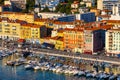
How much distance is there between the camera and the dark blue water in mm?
18844

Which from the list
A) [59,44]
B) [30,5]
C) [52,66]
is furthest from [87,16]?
[52,66]

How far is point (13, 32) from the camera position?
26484mm

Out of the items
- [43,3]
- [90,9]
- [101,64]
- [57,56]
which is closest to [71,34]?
[57,56]

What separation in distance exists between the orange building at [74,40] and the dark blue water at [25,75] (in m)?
3.45

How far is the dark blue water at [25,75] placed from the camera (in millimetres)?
18844

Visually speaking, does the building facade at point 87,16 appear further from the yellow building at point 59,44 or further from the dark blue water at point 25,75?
the dark blue water at point 25,75

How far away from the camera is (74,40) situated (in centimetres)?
2289

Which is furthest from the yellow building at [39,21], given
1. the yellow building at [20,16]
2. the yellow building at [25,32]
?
the yellow building at [25,32]

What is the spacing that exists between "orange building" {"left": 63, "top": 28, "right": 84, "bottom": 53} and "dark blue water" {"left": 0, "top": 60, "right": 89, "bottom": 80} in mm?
3449

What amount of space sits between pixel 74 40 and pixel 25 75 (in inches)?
181

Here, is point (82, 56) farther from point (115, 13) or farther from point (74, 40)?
point (115, 13)

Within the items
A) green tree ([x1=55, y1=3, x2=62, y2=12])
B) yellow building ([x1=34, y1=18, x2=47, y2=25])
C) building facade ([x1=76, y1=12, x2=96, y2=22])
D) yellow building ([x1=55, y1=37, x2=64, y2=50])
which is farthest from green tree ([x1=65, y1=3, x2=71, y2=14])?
yellow building ([x1=55, y1=37, x2=64, y2=50])

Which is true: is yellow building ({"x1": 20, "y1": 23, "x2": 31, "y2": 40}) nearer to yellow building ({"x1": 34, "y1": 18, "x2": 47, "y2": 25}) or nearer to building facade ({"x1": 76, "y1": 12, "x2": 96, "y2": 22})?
yellow building ({"x1": 34, "y1": 18, "x2": 47, "y2": 25})

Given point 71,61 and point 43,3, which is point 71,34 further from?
point 43,3
